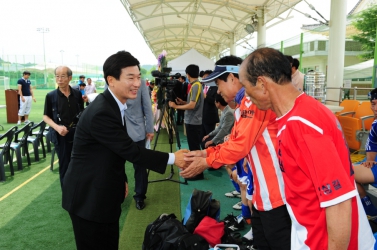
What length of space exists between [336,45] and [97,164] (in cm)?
912

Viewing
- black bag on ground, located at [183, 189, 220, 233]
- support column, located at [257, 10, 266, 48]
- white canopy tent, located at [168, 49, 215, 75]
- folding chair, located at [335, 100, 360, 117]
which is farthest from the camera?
support column, located at [257, 10, 266, 48]

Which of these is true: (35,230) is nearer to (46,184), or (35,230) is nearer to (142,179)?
(142,179)

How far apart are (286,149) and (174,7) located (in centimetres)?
1681

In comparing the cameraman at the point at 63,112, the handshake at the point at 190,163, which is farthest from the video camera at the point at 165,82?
the handshake at the point at 190,163

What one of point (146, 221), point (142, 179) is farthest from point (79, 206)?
point (142, 179)

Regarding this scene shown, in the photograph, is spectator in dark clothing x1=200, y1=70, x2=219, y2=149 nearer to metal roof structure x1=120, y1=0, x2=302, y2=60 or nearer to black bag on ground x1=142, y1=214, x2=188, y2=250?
black bag on ground x1=142, y1=214, x2=188, y2=250

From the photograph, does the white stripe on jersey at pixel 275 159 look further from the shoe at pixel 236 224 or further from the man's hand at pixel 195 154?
the shoe at pixel 236 224

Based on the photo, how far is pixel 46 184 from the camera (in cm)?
520

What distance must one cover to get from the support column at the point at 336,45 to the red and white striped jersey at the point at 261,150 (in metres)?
8.01

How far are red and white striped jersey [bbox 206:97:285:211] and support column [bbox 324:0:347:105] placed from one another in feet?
26.3

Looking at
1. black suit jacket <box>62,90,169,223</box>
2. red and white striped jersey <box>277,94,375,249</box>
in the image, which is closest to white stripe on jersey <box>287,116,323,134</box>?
red and white striped jersey <box>277,94,375,249</box>

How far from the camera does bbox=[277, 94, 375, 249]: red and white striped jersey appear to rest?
40.0 inches

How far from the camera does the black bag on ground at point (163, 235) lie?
264 centimetres

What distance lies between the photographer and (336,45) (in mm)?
9031
